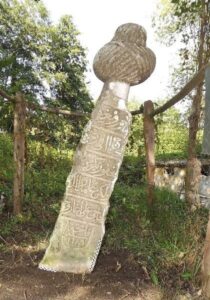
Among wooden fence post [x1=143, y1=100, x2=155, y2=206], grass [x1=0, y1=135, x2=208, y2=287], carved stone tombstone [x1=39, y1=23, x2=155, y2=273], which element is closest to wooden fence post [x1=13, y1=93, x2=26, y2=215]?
grass [x1=0, y1=135, x2=208, y2=287]

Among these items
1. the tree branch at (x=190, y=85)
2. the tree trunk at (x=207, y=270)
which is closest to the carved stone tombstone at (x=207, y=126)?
the tree branch at (x=190, y=85)

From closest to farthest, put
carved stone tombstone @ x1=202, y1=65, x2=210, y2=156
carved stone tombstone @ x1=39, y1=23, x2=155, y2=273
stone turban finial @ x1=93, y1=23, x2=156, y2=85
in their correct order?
carved stone tombstone @ x1=202, y1=65, x2=210, y2=156, carved stone tombstone @ x1=39, y1=23, x2=155, y2=273, stone turban finial @ x1=93, y1=23, x2=156, y2=85

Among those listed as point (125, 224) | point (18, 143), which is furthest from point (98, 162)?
point (125, 224)

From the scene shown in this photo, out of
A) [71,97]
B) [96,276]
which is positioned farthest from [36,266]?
[71,97]

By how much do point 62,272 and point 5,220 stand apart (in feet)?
4.55

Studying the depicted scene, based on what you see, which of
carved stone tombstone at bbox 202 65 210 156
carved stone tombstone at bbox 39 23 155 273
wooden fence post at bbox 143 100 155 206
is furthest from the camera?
wooden fence post at bbox 143 100 155 206

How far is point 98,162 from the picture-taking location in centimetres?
324

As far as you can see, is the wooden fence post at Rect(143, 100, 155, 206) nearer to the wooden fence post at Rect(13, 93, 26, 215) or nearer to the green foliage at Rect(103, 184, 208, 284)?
the green foliage at Rect(103, 184, 208, 284)

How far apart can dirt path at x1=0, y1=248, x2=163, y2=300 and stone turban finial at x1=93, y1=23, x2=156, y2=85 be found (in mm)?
1652

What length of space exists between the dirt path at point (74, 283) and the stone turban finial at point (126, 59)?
1.65 m

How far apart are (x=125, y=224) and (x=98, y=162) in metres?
1.52

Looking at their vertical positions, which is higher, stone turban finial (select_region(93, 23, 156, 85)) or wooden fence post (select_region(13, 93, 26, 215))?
stone turban finial (select_region(93, 23, 156, 85))

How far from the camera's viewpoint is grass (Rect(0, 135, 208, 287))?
323 centimetres

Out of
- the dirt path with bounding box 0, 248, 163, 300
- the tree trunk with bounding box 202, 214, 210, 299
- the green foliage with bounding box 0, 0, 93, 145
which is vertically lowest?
the dirt path with bounding box 0, 248, 163, 300
